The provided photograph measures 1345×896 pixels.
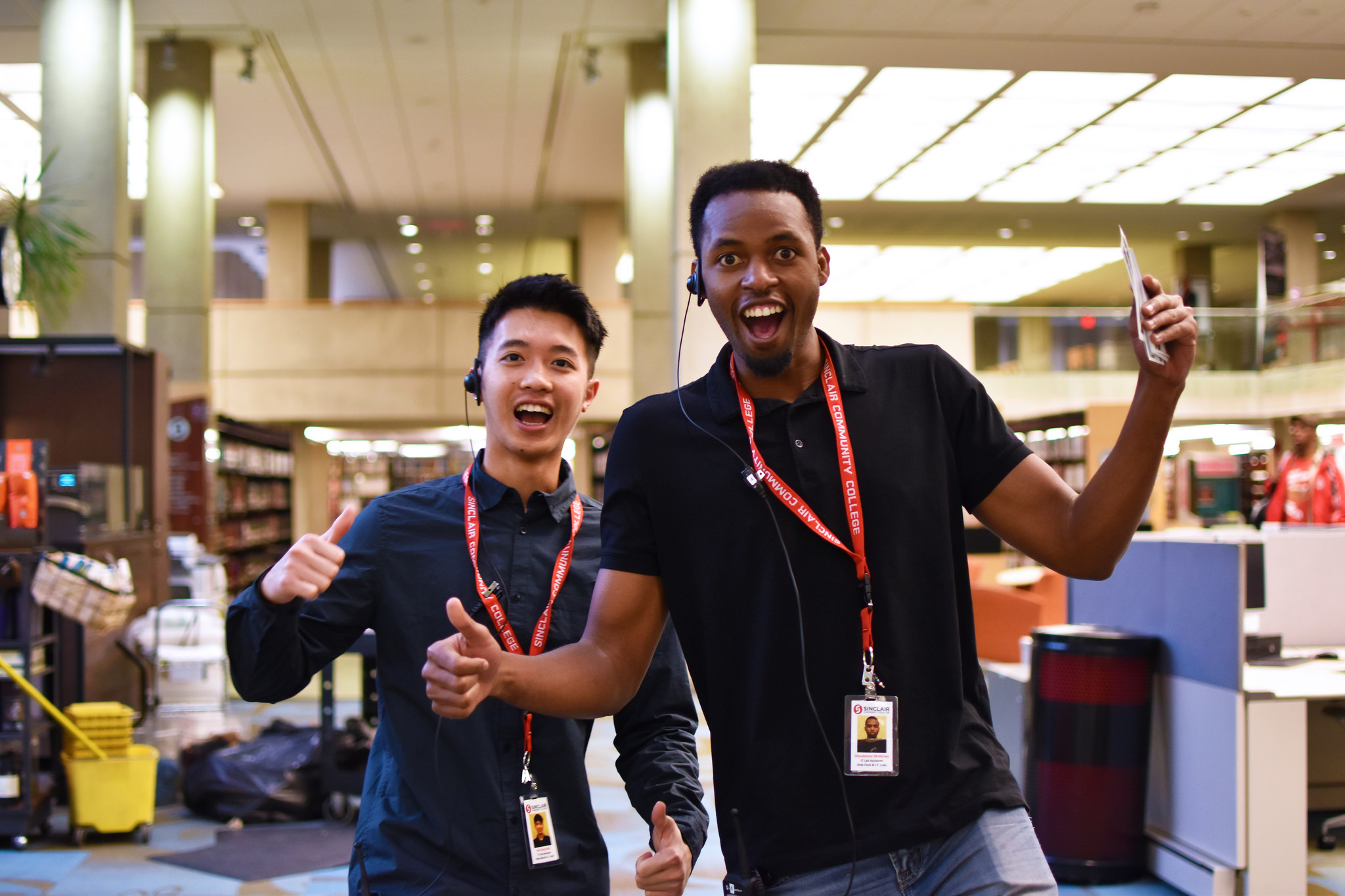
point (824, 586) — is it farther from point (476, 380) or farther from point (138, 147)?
point (138, 147)

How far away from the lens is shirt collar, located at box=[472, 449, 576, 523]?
1821 mm

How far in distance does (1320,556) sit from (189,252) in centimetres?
973

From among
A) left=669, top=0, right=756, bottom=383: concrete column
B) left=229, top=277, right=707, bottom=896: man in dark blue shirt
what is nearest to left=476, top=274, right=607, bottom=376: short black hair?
left=229, top=277, right=707, bottom=896: man in dark blue shirt

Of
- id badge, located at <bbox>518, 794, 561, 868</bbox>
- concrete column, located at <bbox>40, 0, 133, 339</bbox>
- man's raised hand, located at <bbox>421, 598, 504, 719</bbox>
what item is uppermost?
concrete column, located at <bbox>40, 0, 133, 339</bbox>

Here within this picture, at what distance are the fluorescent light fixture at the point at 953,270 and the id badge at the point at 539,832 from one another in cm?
1605

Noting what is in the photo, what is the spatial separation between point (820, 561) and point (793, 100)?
11125 millimetres

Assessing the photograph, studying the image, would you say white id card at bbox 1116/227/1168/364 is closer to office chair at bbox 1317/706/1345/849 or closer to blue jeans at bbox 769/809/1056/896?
blue jeans at bbox 769/809/1056/896

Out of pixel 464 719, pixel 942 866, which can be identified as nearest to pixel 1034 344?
pixel 464 719

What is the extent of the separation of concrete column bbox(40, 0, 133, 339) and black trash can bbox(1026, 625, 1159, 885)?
23.2 ft

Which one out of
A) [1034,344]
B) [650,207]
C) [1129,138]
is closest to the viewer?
[650,207]

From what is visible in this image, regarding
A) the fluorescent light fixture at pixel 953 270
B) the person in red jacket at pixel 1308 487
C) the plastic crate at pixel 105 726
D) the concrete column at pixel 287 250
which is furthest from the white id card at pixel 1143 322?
the fluorescent light fixture at pixel 953 270

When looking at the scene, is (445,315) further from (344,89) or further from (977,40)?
(977,40)

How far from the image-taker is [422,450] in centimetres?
1828

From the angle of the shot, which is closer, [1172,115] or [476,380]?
[476,380]
